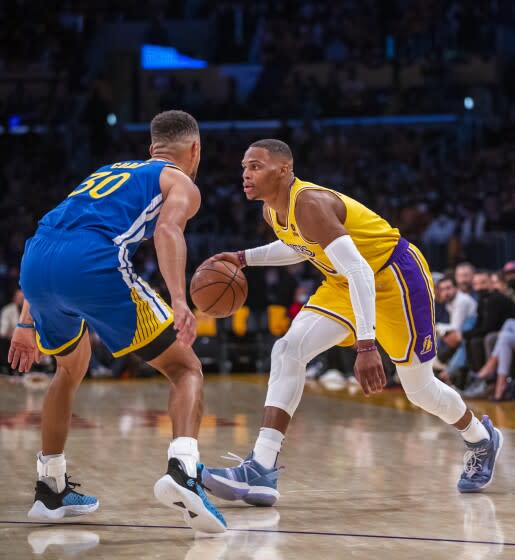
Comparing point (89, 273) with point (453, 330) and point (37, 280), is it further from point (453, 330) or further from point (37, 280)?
point (453, 330)

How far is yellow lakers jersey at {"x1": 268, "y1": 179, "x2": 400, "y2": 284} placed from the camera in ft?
17.5

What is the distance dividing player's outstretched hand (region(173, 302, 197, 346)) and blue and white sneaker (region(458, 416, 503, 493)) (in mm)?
1975

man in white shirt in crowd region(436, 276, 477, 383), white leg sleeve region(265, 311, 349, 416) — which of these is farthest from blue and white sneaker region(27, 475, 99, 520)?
man in white shirt in crowd region(436, 276, 477, 383)

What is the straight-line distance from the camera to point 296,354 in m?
→ 5.31

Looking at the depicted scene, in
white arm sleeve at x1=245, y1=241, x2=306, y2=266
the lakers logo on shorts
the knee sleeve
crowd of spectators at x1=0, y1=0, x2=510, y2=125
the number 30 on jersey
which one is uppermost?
crowd of spectators at x1=0, y1=0, x2=510, y2=125

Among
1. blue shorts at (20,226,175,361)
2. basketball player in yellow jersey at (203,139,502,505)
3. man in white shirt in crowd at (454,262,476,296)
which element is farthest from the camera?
man in white shirt in crowd at (454,262,476,296)

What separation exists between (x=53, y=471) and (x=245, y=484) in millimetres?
903

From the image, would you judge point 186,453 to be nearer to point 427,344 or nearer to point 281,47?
point 427,344

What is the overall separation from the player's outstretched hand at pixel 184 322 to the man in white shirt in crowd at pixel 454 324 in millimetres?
7491

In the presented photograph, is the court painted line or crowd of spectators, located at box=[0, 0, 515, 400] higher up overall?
crowd of spectators, located at box=[0, 0, 515, 400]

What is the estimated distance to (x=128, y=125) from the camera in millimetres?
22672

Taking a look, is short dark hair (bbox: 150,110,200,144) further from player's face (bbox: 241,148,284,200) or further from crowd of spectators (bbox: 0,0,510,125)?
crowd of spectators (bbox: 0,0,510,125)

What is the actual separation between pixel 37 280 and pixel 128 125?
18.6 meters

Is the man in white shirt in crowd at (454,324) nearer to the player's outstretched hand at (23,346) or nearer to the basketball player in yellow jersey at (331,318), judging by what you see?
the basketball player in yellow jersey at (331,318)
